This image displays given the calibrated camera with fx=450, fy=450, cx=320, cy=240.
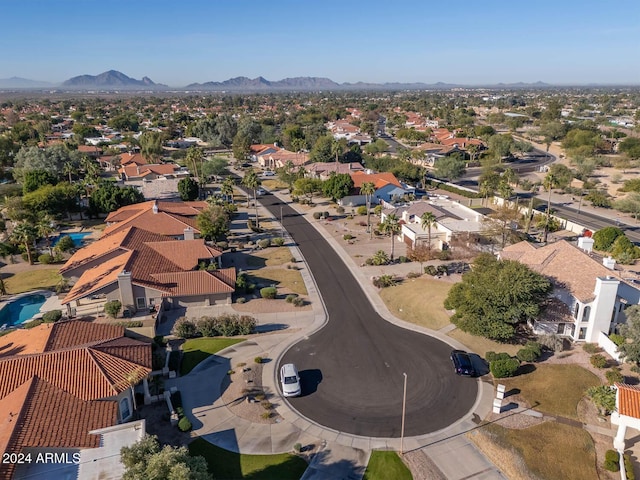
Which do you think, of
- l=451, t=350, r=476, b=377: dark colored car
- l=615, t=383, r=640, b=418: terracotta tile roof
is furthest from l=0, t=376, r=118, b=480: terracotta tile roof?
l=615, t=383, r=640, b=418: terracotta tile roof

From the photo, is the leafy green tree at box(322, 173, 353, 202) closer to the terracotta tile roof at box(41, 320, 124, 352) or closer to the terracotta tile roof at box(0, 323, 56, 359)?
the terracotta tile roof at box(41, 320, 124, 352)

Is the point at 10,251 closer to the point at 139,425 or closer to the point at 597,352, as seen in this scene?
the point at 139,425

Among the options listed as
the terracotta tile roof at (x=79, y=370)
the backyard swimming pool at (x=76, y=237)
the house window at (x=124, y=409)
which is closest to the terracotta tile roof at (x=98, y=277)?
the terracotta tile roof at (x=79, y=370)

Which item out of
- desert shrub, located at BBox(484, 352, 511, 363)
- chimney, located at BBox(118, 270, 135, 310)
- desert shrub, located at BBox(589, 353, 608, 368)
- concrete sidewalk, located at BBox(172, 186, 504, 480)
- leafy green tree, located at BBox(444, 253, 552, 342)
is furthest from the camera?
chimney, located at BBox(118, 270, 135, 310)

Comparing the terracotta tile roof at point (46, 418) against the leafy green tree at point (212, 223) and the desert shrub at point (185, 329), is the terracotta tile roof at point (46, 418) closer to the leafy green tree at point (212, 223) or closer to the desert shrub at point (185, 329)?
the desert shrub at point (185, 329)


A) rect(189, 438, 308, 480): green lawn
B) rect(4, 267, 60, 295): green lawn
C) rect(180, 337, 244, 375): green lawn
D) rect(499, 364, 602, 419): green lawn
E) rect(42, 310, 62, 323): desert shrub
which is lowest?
rect(499, 364, 602, 419): green lawn
